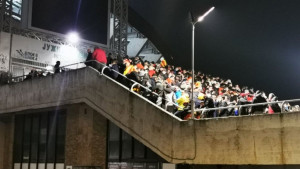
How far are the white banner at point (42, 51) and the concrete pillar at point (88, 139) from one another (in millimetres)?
6960

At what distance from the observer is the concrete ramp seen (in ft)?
42.1

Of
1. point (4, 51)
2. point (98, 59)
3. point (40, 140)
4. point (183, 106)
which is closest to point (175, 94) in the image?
point (183, 106)

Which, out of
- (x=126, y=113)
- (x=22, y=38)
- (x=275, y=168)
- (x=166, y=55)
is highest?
(x=166, y=55)

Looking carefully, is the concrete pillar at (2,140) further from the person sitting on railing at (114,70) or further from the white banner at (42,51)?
the person sitting on railing at (114,70)

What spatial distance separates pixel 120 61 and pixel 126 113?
3.42m

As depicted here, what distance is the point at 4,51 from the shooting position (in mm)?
24500

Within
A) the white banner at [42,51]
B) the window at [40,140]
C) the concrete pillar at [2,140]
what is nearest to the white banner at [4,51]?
the white banner at [42,51]

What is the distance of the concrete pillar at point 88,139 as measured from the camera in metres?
18.9

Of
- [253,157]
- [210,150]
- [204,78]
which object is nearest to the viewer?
[253,157]

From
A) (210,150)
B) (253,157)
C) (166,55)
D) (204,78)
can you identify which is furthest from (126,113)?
(166,55)

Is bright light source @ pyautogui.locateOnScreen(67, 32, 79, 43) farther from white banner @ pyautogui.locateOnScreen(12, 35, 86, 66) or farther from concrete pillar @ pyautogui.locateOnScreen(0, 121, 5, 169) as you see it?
concrete pillar @ pyautogui.locateOnScreen(0, 121, 5, 169)

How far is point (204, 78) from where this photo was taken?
24688mm

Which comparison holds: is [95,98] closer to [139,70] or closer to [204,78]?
[139,70]

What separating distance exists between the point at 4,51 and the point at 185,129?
45.2ft
